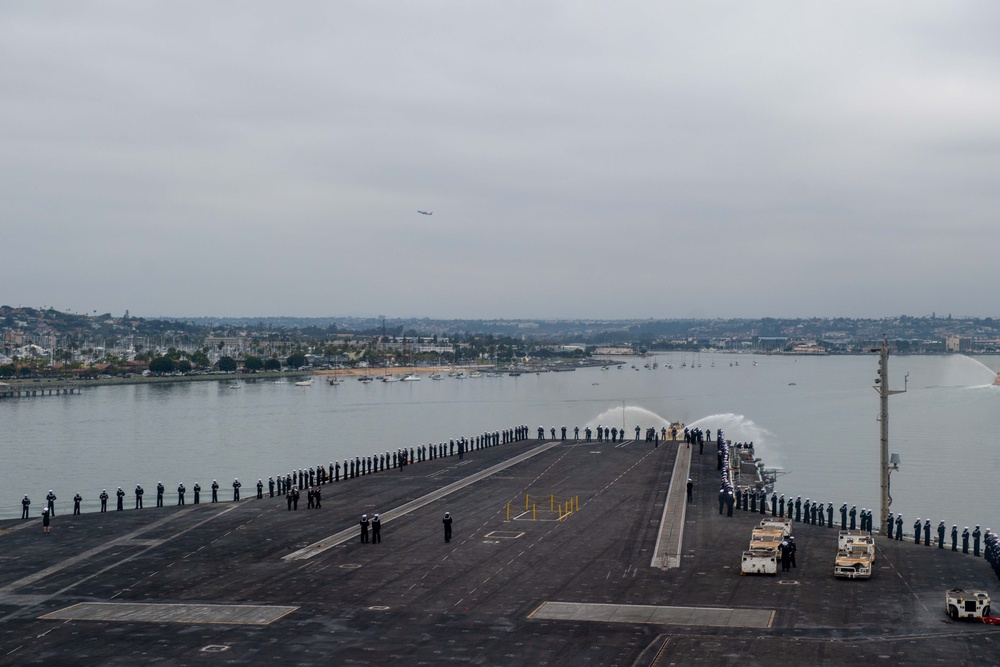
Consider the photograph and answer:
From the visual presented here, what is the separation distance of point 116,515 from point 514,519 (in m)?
18.6

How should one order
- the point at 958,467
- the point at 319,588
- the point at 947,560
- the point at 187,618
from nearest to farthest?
the point at 187,618, the point at 319,588, the point at 947,560, the point at 958,467

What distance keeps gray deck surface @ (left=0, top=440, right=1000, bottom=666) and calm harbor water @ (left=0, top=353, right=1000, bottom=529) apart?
27.2 meters

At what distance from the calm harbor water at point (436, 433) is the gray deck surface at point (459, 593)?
89.3 ft

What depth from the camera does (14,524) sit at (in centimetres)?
4394

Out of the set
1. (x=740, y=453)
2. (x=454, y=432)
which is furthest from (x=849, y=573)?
(x=454, y=432)

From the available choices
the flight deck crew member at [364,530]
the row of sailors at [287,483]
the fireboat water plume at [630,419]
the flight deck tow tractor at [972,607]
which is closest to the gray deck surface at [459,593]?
the flight deck tow tractor at [972,607]

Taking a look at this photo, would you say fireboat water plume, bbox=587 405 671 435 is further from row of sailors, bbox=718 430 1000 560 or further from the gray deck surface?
the gray deck surface

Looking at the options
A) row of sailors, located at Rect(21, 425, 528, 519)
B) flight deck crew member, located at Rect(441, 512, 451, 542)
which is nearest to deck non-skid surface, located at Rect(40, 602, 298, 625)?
flight deck crew member, located at Rect(441, 512, 451, 542)

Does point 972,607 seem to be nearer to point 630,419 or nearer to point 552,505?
point 552,505

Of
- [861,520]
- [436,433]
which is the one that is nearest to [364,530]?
[861,520]

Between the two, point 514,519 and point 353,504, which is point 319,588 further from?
point 353,504

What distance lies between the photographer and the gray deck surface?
2425 centimetres

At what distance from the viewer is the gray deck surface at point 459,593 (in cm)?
2425

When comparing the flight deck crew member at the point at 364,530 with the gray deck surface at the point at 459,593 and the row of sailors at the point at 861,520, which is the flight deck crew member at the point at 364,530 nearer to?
the gray deck surface at the point at 459,593
